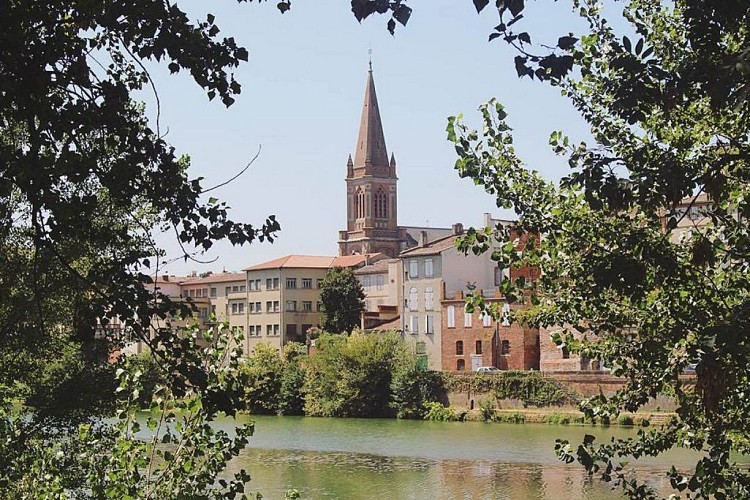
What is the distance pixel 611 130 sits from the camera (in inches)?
297

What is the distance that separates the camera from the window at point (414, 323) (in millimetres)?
64062

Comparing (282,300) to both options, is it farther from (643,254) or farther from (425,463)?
(643,254)

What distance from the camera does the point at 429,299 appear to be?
63812 mm

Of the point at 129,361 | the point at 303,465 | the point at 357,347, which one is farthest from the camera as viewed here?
the point at 357,347

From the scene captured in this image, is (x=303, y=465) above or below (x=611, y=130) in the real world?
below

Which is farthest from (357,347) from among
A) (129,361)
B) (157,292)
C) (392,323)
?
(157,292)

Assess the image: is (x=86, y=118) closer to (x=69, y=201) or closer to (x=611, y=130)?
(x=69, y=201)

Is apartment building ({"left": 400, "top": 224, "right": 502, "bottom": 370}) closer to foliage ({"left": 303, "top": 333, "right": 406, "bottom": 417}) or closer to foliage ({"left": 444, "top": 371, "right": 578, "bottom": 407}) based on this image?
foliage ({"left": 303, "top": 333, "right": 406, "bottom": 417})

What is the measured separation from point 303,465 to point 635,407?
27.4 metres

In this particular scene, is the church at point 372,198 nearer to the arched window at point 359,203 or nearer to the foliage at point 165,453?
the arched window at point 359,203

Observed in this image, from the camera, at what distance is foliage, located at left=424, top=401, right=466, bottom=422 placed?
52.0 m

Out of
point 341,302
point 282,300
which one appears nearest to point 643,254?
point 341,302

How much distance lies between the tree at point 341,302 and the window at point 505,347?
65.6 ft

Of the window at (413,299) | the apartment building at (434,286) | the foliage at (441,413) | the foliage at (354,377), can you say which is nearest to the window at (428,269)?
the apartment building at (434,286)
